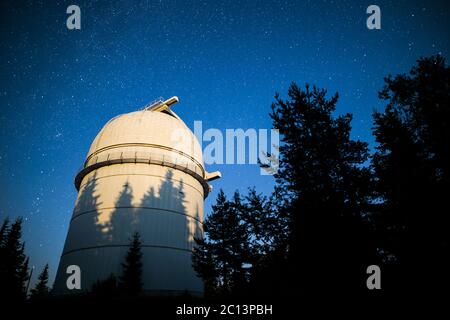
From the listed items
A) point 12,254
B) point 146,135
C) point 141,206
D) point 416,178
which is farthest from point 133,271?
point 12,254

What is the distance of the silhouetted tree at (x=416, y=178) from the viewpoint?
22.2 feet

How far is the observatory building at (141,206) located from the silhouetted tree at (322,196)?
1045 centimetres

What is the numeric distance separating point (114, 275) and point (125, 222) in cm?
330

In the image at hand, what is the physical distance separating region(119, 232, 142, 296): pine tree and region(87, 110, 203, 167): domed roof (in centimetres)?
749

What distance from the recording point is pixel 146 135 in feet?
66.0

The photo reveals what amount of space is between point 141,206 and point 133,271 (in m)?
4.33

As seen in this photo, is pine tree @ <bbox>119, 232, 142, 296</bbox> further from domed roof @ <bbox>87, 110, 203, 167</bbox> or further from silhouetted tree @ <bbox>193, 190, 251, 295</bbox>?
domed roof @ <bbox>87, 110, 203, 167</bbox>

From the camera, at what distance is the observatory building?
15.9m

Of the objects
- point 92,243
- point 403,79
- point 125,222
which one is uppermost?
point 403,79

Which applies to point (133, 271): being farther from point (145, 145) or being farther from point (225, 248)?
point (145, 145)

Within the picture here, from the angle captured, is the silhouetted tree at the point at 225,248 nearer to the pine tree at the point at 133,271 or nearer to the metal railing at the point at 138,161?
the pine tree at the point at 133,271
